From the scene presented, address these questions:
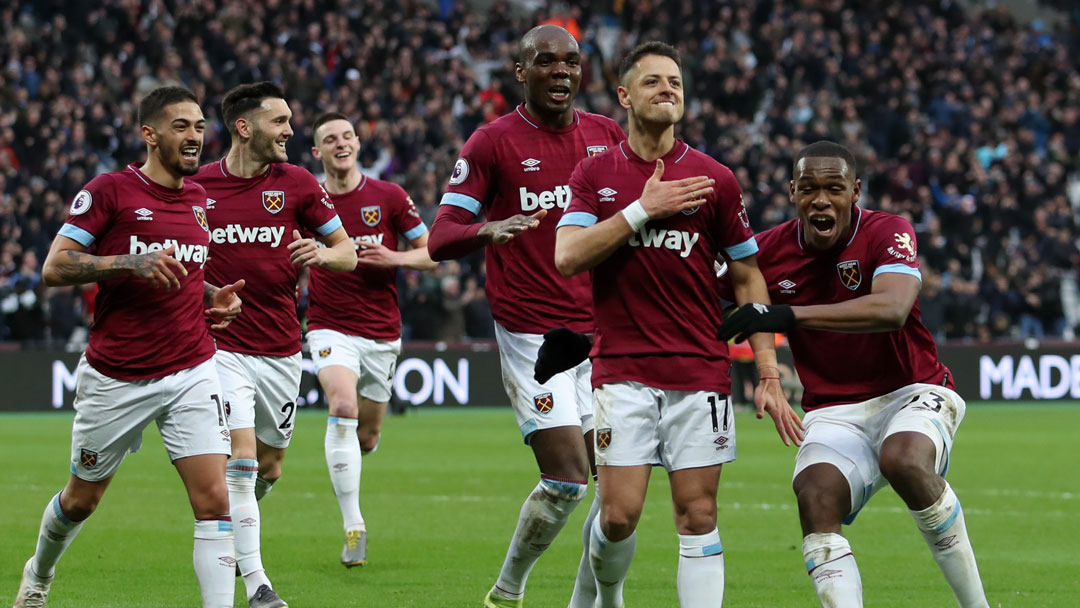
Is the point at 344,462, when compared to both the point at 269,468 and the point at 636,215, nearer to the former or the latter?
the point at 269,468

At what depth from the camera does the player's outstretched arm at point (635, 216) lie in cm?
570

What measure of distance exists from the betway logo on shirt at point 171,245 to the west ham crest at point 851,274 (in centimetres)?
290

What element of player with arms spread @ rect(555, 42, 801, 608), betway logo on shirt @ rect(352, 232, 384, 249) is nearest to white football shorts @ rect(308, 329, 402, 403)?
betway logo on shirt @ rect(352, 232, 384, 249)

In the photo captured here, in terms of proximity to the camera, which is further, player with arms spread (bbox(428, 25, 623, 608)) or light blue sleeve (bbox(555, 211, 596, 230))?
player with arms spread (bbox(428, 25, 623, 608))

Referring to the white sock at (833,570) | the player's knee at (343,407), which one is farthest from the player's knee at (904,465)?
the player's knee at (343,407)

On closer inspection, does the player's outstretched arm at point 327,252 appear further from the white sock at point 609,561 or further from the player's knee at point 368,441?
the player's knee at point 368,441

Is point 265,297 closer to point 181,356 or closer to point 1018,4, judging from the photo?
point 181,356

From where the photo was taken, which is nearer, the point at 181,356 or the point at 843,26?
the point at 181,356

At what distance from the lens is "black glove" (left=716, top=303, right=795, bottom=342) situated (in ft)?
18.9

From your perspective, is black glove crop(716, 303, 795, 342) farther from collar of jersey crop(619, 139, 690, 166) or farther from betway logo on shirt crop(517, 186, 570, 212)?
betway logo on shirt crop(517, 186, 570, 212)

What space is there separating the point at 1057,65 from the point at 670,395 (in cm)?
2869

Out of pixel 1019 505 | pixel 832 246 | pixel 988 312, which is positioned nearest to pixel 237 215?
pixel 832 246

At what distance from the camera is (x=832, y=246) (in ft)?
21.0

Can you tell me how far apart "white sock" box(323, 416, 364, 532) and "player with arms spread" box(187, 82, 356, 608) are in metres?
0.98
